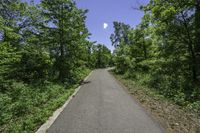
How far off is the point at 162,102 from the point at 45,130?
549 centimetres

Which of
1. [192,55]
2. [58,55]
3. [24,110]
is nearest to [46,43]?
[58,55]

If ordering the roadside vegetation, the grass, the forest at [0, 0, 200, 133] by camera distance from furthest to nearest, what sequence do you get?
the roadside vegetation, the forest at [0, 0, 200, 133], the grass

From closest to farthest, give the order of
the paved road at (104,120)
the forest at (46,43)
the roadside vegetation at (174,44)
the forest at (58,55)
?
the paved road at (104,120) < the forest at (58,55) < the roadside vegetation at (174,44) < the forest at (46,43)

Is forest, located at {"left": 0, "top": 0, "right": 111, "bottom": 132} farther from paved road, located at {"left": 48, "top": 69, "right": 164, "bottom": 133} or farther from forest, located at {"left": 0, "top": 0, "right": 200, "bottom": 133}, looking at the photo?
paved road, located at {"left": 48, "top": 69, "right": 164, "bottom": 133}

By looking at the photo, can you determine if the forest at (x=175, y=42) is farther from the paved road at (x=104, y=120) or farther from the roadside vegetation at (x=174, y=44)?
the paved road at (x=104, y=120)

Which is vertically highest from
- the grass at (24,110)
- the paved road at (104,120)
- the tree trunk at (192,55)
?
the tree trunk at (192,55)

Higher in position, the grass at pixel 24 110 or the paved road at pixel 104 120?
the grass at pixel 24 110

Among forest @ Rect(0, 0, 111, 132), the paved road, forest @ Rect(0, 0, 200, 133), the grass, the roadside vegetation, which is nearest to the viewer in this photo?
the paved road

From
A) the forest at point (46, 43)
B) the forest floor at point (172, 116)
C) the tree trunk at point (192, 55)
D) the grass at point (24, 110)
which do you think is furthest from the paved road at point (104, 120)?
the tree trunk at point (192, 55)

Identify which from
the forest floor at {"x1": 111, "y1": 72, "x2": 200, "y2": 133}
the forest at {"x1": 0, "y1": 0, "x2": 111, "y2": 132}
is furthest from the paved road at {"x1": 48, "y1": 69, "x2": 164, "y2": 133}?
the forest at {"x1": 0, "y1": 0, "x2": 111, "y2": 132}

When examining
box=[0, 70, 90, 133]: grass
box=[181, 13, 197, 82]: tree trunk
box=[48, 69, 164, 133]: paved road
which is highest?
box=[181, 13, 197, 82]: tree trunk

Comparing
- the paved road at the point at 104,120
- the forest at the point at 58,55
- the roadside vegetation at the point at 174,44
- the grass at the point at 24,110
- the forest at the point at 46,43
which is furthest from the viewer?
the forest at the point at 46,43

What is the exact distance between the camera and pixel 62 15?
16.4 m

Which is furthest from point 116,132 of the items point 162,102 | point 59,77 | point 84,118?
point 59,77
